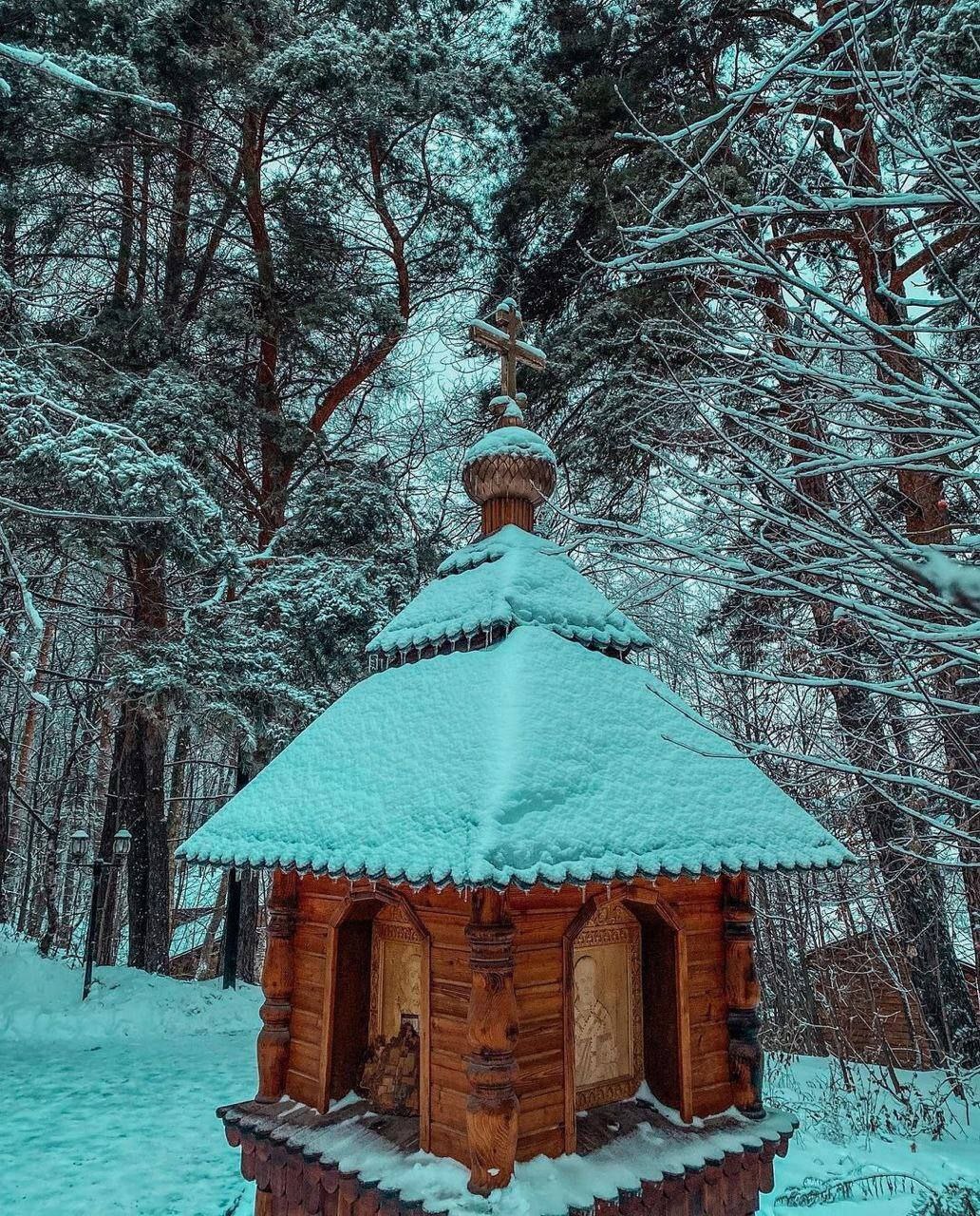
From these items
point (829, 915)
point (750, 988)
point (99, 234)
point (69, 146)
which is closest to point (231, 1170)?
point (750, 988)

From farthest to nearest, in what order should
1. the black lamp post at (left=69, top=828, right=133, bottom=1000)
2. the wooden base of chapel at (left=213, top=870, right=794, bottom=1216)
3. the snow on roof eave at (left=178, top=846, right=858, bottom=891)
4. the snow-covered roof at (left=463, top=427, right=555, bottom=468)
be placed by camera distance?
1. the black lamp post at (left=69, top=828, right=133, bottom=1000)
2. the snow-covered roof at (left=463, top=427, right=555, bottom=468)
3. the wooden base of chapel at (left=213, top=870, right=794, bottom=1216)
4. the snow on roof eave at (left=178, top=846, right=858, bottom=891)

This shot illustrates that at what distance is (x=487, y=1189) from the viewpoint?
275cm

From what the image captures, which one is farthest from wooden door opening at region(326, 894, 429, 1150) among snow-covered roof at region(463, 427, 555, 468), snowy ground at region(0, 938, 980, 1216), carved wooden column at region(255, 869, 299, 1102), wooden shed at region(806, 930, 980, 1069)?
wooden shed at region(806, 930, 980, 1069)

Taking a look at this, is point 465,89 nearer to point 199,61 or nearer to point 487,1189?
point 199,61

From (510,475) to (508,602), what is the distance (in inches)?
40.6

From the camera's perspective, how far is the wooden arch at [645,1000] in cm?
315

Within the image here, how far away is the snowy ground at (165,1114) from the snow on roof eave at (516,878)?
3039 mm

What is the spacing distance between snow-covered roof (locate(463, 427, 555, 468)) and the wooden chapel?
61cm

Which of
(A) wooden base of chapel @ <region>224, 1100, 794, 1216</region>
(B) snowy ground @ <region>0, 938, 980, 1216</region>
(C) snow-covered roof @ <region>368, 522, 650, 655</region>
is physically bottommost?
(B) snowy ground @ <region>0, 938, 980, 1216</region>

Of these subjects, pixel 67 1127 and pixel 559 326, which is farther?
pixel 559 326

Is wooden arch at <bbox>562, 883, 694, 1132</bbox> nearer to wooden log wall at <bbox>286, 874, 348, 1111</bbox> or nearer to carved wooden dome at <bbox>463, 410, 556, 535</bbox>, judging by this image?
wooden log wall at <bbox>286, 874, 348, 1111</bbox>

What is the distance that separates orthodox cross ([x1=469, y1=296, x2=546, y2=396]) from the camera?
4727 millimetres

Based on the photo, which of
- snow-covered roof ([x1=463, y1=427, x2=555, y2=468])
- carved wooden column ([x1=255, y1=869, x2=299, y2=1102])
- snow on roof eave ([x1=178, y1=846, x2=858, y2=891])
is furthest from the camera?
snow-covered roof ([x1=463, y1=427, x2=555, y2=468])

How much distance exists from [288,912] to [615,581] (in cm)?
797
